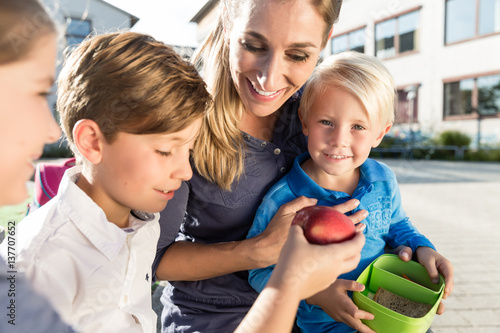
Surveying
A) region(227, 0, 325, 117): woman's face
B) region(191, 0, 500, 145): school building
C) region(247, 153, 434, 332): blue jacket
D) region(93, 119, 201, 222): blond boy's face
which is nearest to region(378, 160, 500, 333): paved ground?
region(247, 153, 434, 332): blue jacket

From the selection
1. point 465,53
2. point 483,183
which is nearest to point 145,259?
point 483,183

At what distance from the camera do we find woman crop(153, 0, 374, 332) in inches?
50.9

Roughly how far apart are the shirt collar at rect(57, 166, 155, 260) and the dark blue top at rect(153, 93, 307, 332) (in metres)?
0.45

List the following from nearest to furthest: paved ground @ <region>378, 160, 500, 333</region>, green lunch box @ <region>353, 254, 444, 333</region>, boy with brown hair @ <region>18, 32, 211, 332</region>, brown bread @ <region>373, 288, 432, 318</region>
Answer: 1. boy with brown hair @ <region>18, 32, 211, 332</region>
2. green lunch box @ <region>353, 254, 444, 333</region>
3. brown bread @ <region>373, 288, 432, 318</region>
4. paved ground @ <region>378, 160, 500, 333</region>

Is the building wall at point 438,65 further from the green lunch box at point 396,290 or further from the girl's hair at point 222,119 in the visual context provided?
the green lunch box at point 396,290

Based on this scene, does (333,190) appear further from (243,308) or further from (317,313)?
(243,308)

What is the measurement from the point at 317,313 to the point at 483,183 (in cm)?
867

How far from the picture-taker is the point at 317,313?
1422mm

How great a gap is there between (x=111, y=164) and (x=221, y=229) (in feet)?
2.19

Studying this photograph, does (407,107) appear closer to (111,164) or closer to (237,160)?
(237,160)

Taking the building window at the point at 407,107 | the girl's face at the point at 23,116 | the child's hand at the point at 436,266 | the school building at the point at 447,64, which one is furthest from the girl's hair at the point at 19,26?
the building window at the point at 407,107

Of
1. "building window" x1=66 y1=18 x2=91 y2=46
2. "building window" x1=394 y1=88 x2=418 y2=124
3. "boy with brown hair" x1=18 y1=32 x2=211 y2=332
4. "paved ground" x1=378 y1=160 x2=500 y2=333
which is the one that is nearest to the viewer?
"building window" x1=66 y1=18 x2=91 y2=46

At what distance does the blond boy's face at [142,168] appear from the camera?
96cm

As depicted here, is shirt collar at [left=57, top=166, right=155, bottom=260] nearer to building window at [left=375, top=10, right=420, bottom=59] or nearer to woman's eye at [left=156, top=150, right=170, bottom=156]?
woman's eye at [left=156, top=150, right=170, bottom=156]
